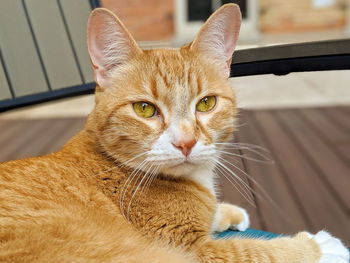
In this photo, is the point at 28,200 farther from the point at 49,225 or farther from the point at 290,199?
the point at 290,199

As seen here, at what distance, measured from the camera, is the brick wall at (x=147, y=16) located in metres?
4.68

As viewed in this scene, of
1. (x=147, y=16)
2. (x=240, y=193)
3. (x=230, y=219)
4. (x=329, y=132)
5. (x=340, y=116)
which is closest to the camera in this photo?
(x=230, y=219)

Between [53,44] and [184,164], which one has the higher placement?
[53,44]

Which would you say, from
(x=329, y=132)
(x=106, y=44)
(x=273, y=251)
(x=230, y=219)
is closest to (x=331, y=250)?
(x=273, y=251)

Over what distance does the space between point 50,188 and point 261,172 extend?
3.78 ft

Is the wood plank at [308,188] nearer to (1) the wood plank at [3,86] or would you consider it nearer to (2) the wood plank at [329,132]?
(2) the wood plank at [329,132]

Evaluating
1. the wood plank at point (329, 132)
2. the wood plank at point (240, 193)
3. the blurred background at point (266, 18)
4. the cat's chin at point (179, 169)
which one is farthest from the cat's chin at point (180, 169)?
the blurred background at point (266, 18)

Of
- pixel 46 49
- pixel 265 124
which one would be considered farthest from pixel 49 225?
pixel 265 124

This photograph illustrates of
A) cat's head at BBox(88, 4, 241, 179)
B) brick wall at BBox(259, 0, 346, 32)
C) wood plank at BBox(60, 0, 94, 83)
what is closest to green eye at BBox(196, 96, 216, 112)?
cat's head at BBox(88, 4, 241, 179)

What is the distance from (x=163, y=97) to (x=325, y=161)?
4.31ft

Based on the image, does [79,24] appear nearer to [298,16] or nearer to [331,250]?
[331,250]

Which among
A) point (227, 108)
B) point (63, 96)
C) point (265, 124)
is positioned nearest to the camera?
point (227, 108)

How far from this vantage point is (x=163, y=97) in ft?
2.86

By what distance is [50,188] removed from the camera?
84 centimetres
